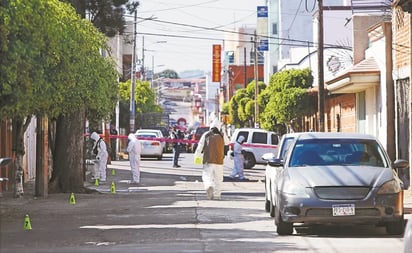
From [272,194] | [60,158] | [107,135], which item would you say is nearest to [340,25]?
[107,135]

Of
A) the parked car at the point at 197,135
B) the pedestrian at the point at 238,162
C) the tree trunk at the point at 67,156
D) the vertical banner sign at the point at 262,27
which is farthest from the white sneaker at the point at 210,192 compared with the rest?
the vertical banner sign at the point at 262,27

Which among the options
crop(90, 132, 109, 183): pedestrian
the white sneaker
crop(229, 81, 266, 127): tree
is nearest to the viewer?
the white sneaker

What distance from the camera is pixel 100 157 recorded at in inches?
1206

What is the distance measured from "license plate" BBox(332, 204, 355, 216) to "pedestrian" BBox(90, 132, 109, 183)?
17437 millimetres

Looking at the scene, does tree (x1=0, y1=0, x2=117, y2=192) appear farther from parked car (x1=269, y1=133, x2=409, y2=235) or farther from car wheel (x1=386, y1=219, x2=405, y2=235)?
car wheel (x1=386, y1=219, x2=405, y2=235)

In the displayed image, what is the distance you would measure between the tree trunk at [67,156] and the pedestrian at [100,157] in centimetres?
503

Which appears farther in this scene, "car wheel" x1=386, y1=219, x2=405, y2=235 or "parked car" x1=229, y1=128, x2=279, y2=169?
"parked car" x1=229, y1=128, x2=279, y2=169

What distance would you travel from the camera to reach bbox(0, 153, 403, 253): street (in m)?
13.3

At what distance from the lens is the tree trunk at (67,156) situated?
83.0 feet

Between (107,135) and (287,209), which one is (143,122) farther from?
(287,209)

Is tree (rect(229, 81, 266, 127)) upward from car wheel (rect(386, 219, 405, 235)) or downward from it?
upward

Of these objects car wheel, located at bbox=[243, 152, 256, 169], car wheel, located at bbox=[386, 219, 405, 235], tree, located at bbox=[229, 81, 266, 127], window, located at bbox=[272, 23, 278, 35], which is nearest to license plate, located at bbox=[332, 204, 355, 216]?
car wheel, located at bbox=[386, 219, 405, 235]

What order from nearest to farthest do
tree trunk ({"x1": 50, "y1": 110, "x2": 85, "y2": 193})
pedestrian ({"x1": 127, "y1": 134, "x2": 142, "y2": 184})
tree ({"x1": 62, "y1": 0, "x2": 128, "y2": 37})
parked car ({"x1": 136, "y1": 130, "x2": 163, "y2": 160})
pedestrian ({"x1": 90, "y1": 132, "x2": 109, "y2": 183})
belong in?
tree trunk ({"x1": 50, "y1": 110, "x2": 85, "y2": 193}), tree ({"x1": 62, "y1": 0, "x2": 128, "y2": 37}), pedestrian ({"x1": 127, "y1": 134, "x2": 142, "y2": 184}), pedestrian ({"x1": 90, "y1": 132, "x2": 109, "y2": 183}), parked car ({"x1": 136, "y1": 130, "x2": 163, "y2": 160})

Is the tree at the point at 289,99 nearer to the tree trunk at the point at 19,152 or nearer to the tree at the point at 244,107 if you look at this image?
the tree at the point at 244,107
